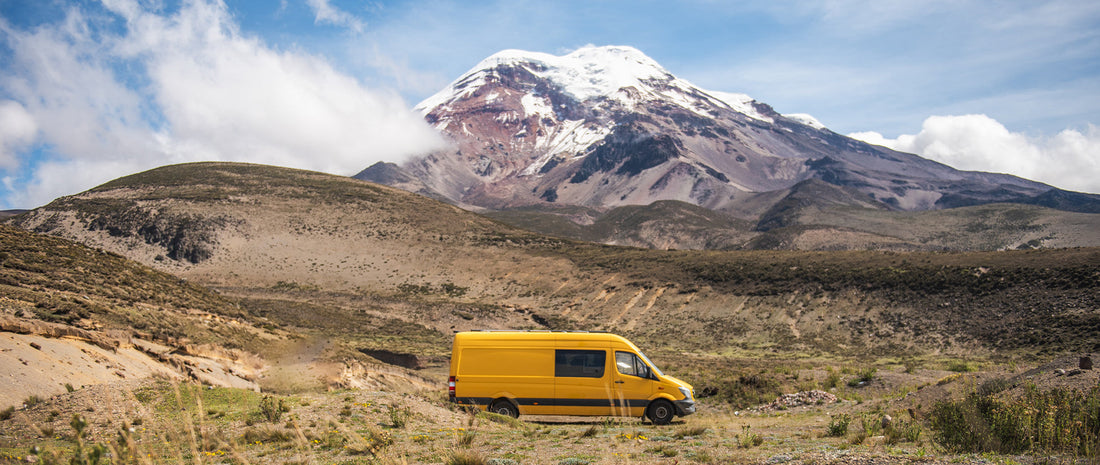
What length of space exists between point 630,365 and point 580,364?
3.73 feet

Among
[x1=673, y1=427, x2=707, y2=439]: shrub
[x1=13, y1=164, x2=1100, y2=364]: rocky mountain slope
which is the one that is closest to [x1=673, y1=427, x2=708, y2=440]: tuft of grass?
[x1=673, y1=427, x2=707, y2=439]: shrub

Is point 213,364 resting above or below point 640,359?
below

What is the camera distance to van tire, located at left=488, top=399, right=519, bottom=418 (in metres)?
14.3

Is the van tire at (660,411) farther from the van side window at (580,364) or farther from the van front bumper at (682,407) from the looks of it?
the van side window at (580,364)

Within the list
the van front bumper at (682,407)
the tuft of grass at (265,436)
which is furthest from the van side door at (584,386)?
the tuft of grass at (265,436)

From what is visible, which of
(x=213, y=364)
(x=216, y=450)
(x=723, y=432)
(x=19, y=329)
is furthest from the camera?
(x=213, y=364)

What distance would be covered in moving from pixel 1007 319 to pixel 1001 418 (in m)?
36.4

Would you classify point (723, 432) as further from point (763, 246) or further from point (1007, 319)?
point (763, 246)

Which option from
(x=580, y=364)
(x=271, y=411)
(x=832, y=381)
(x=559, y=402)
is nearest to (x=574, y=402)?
(x=559, y=402)

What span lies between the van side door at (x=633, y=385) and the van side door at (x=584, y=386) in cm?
25

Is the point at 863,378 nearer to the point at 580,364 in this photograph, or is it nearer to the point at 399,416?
the point at 580,364

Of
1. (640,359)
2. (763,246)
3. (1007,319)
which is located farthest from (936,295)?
(763,246)

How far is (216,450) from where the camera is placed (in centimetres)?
902

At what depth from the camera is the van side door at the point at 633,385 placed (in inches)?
555
